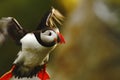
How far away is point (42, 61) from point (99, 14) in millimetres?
552

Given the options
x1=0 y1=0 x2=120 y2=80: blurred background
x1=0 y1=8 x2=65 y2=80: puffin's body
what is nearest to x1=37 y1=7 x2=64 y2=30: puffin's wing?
x1=0 y1=8 x2=65 y2=80: puffin's body

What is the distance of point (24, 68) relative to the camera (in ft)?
2.71

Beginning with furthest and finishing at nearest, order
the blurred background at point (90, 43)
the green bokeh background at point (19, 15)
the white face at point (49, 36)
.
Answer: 1. the blurred background at point (90, 43)
2. the green bokeh background at point (19, 15)
3. the white face at point (49, 36)

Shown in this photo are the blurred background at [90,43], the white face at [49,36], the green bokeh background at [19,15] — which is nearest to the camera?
the white face at [49,36]

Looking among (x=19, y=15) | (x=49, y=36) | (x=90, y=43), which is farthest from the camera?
(x=90, y=43)

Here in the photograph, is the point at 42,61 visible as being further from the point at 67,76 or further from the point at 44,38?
the point at 67,76

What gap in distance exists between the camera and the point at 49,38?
775 millimetres

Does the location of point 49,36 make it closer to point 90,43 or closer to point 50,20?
point 50,20

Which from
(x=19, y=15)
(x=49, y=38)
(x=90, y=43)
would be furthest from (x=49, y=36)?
(x=90, y=43)

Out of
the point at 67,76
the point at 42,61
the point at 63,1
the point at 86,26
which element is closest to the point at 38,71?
the point at 42,61

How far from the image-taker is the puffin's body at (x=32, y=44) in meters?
0.78

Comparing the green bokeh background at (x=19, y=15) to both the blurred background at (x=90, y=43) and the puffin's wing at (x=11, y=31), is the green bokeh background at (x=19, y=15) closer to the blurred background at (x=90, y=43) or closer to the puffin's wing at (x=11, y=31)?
the puffin's wing at (x=11, y=31)

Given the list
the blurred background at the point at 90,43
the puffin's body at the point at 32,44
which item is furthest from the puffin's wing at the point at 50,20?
the blurred background at the point at 90,43

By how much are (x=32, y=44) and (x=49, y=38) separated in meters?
0.03
